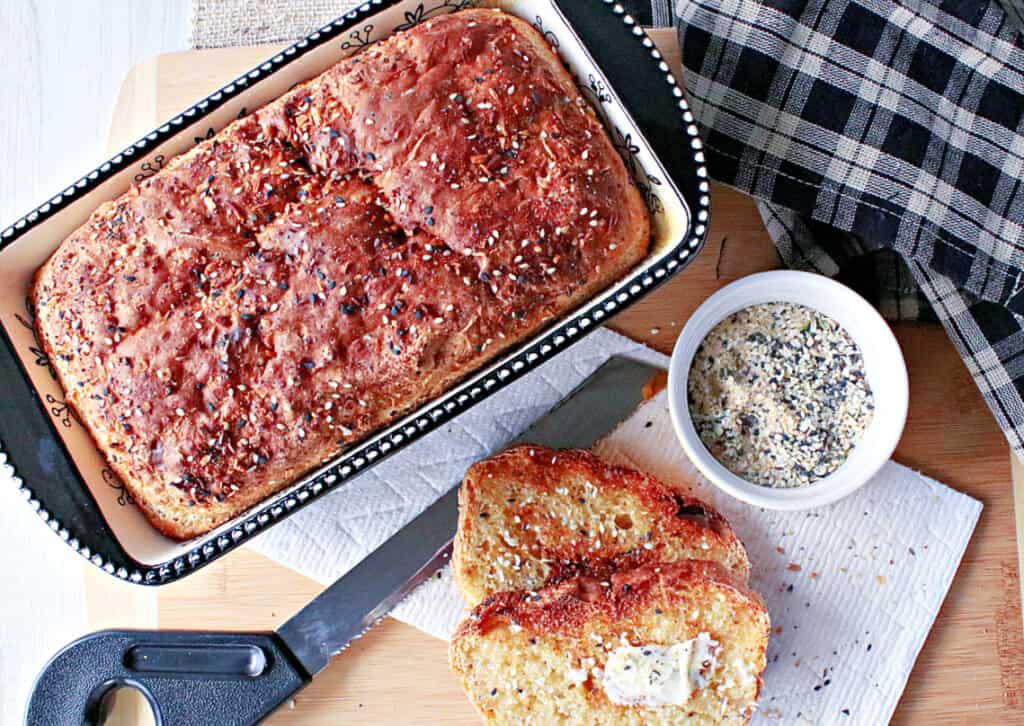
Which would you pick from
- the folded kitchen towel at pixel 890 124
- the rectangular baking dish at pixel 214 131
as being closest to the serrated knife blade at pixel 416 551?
the rectangular baking dish at pixel 214 131

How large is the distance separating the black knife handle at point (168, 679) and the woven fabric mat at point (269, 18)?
71.0 inches

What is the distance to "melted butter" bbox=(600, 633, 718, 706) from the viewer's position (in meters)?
2.38

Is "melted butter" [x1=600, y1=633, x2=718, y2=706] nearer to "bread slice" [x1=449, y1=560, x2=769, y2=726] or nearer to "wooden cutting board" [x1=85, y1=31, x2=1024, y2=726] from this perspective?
"bread slice" [x1=449, y1=560, x2=769, y2=726]

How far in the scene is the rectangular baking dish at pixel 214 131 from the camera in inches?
82.5

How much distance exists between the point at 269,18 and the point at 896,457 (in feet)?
7.57

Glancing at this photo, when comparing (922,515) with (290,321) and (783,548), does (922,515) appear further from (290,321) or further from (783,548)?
(290,321)

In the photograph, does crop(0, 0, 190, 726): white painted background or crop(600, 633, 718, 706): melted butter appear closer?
crop(600, 633, 718, 706): melted butter

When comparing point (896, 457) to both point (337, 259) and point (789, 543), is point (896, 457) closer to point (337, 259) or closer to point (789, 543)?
point (789, 543)

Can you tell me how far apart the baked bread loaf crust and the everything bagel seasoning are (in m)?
0.55

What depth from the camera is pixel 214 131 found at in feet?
7.32

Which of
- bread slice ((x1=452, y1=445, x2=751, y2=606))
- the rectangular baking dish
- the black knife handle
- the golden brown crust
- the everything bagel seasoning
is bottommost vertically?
the black knife handle

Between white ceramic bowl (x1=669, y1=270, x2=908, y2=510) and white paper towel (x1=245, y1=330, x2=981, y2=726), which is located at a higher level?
white ceramic bowl (x1=669, y1=270, x2=908, y2=510)

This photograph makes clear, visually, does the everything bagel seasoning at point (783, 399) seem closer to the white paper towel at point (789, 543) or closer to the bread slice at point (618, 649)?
the white paper towel at point (789, 543)

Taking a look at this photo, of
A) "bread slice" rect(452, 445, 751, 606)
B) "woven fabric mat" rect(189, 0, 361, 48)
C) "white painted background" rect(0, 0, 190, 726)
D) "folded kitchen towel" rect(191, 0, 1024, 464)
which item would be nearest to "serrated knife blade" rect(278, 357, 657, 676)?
"bread slice" rect(452, 445, 751, 606)
